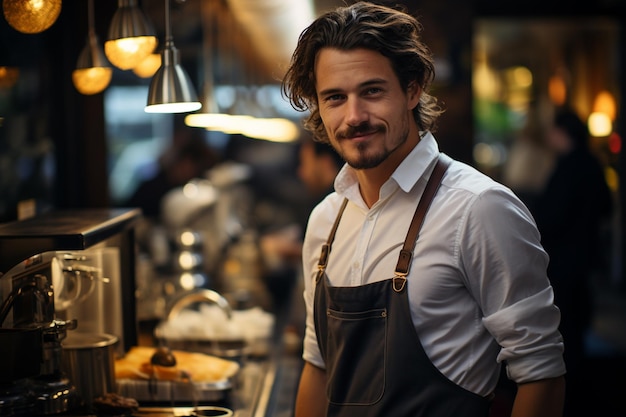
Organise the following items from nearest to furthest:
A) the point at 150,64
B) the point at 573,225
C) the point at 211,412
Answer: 1. the point at 211,412
2. the point at 150,64
3. the point at 573,225

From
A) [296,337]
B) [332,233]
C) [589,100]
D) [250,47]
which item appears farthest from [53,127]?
[589,100]

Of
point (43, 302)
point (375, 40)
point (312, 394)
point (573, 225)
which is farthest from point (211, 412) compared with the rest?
point (573, 225)

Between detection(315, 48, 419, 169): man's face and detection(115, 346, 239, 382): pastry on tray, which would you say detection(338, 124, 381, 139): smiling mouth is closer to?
detection(315, 48, 419, 169): man's face

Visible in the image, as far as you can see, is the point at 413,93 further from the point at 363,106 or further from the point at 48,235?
the point at 48,235

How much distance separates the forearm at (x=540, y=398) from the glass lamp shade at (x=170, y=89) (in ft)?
4.45

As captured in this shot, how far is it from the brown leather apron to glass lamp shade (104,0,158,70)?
3.39ft

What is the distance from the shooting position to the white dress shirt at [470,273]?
6.79 feet

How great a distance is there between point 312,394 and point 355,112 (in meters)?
0.88

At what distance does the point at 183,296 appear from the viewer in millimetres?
3754

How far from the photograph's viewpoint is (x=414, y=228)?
2.22 metres

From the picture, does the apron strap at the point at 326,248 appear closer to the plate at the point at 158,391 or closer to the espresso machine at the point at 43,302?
the espresso machine at the point at 43,302

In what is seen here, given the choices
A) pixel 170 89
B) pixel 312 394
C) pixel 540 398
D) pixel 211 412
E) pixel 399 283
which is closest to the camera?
pixel 540 398

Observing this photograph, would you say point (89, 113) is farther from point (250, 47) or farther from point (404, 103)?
point (250, 47)

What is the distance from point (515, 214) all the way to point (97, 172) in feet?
7.93
